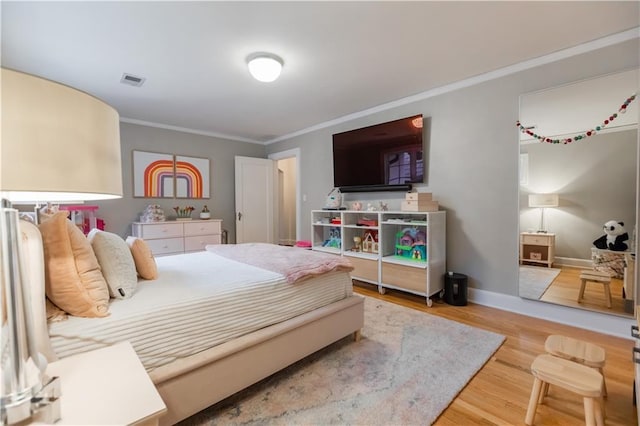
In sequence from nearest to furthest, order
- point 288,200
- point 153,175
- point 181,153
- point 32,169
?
point 32,169 < point 153,175 < point 181,153 < point 288,200

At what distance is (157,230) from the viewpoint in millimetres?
3957

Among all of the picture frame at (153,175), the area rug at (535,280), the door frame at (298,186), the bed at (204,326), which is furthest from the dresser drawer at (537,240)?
the picture frame at (153,175)

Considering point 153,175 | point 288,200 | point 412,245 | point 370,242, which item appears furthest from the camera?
point 288,200

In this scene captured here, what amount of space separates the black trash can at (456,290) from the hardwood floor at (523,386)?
1.17 ft

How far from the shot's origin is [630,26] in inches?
82.4

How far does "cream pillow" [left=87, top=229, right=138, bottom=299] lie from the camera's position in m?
1.33

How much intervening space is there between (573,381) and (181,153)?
512 cm

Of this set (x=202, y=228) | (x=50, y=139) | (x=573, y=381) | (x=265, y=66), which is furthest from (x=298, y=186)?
(x=50, y=139)

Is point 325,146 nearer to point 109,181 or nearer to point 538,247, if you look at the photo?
point 538,247

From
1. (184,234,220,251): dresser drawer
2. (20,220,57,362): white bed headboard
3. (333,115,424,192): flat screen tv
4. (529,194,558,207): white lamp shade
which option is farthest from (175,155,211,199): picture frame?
(529,194,558,207): white lamp shade

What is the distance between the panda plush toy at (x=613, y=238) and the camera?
2219 millimetres

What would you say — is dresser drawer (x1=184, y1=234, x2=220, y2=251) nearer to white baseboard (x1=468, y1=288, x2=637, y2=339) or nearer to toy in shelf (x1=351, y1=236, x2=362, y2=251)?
toy in shelf (x1=351, y1=236, x2=362, y2=251)

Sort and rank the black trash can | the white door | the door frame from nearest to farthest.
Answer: the black trash can, the door frame, the white door

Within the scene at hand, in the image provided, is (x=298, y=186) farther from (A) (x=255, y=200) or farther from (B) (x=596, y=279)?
(B) (x=596, y=279)
